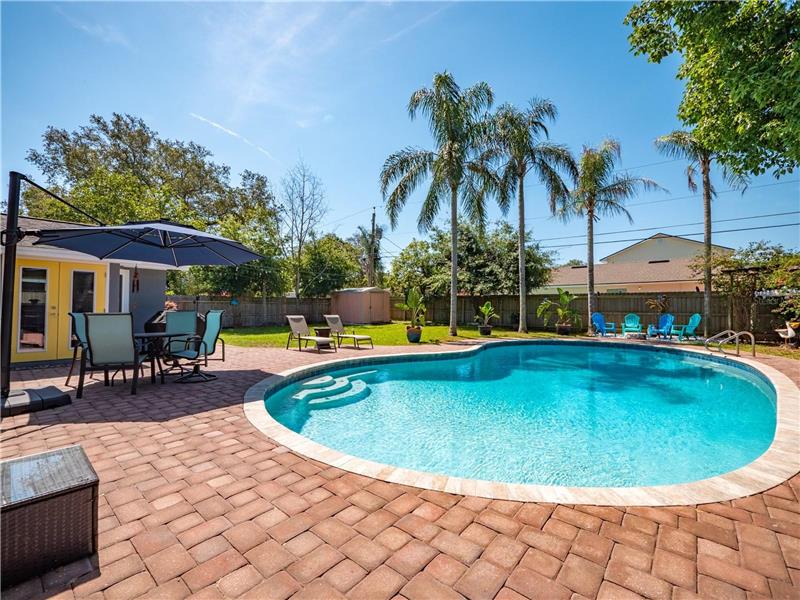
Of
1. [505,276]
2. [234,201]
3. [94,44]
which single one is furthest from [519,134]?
[234,201]

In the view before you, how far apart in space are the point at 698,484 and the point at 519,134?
49.8 feet

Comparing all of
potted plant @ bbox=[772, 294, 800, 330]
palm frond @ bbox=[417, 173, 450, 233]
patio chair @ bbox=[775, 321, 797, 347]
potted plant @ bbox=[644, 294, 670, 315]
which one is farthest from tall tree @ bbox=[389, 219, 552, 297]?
patio chair @ bbox=[775, 321, 797, 347]

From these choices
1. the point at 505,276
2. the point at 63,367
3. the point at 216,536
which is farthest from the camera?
the point at 505,276

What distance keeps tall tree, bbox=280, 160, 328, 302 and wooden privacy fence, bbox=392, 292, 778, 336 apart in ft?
29.7

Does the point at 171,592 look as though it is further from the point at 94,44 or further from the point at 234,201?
the point at 234,201

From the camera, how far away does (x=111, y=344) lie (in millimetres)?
5156

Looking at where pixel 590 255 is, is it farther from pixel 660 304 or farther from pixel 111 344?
pixel 111 344

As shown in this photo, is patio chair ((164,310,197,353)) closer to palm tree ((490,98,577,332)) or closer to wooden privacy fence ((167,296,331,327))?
wooden privacy fence ((167,296,331,327))

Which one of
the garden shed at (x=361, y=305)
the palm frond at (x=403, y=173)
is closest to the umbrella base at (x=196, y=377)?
the palm frond at (x=403, y=173)

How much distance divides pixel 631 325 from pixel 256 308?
18759 mm

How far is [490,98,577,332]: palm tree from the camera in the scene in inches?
590

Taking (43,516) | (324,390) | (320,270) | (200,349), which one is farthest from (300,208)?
(43,516)

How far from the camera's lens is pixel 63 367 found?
23.6ft

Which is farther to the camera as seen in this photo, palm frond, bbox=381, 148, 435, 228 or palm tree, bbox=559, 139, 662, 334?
palm tree, bbox=559, 139, 662, 334
